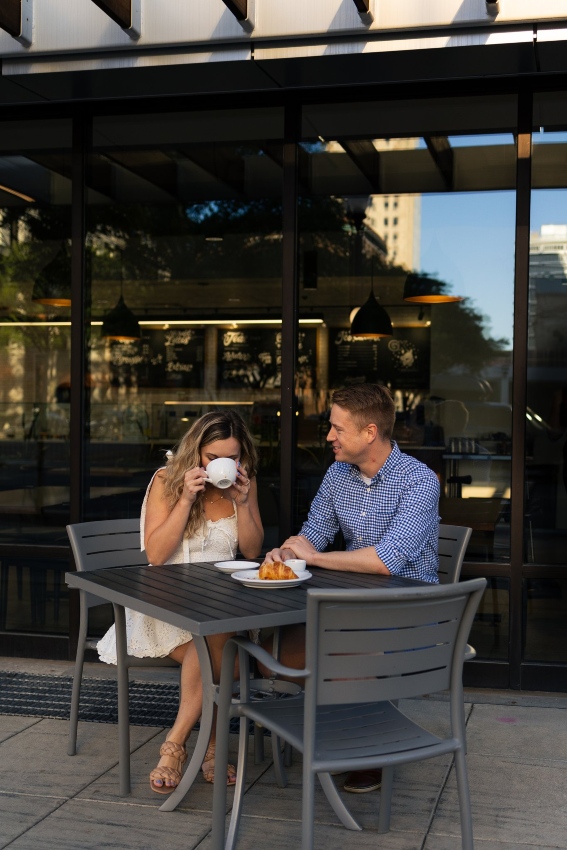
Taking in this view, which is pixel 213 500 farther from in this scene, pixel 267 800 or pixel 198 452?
pixel 267 800

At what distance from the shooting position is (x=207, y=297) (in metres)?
10.2

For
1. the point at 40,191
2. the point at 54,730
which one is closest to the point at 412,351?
the point at 40,191

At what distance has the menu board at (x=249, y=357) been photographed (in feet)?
31.5

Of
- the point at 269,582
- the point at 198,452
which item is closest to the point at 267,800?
the point at 269,582

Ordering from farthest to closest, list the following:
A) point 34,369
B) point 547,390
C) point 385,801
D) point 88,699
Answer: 1. point 34,369
2. point 547,390
3. point 88,699
4. point 385,801

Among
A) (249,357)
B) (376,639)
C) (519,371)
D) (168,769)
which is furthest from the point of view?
(249,357)

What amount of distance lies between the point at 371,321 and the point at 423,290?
51 centimetres

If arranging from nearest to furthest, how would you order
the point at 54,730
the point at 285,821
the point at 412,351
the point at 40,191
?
the point at 285,821
the point at 54,730
the point at 40,191
the point at 412,351

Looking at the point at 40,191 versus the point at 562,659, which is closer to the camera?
the point at 562,659

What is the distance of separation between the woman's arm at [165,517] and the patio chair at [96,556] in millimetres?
332

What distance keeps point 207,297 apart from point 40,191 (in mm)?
4714

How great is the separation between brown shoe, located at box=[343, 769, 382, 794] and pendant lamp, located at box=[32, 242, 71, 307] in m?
2.95

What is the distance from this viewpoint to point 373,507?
125 inches

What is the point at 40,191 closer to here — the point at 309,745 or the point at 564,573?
the point at 564,573
